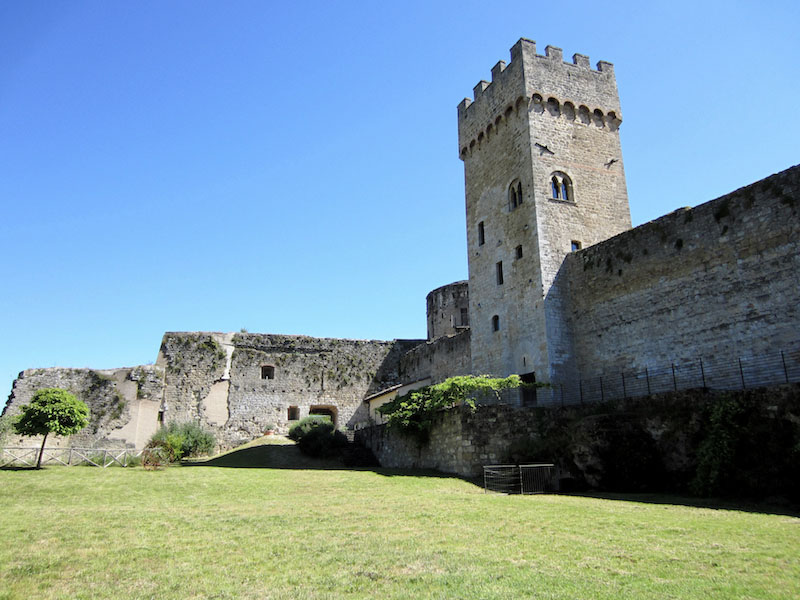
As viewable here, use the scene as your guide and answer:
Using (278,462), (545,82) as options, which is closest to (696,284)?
(545,82)

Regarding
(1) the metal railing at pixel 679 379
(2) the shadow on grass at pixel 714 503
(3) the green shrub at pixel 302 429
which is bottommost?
(2) the shadow on grass at pixel 714 503

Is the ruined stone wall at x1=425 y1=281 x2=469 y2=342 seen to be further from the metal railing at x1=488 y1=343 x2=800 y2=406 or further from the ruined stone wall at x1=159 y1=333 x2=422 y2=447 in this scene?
the metal railing at x1=488 y1=343 x2=800 y2=406

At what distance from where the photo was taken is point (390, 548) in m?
7.79

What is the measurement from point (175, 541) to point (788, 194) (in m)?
15.2

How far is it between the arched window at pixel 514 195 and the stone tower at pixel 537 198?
4cm

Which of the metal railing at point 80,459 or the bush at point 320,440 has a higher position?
the bush at point 320,440

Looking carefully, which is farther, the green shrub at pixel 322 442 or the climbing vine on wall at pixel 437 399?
the green shrub at pixel 322 442

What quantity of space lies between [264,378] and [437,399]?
15150 millimetres

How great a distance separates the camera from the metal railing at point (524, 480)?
14406 mm

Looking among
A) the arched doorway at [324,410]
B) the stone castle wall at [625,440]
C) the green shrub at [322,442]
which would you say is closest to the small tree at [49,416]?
the green shrub at [322,442]

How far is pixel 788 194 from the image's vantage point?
14.0 meters

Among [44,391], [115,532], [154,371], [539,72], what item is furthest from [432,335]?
[115,532]

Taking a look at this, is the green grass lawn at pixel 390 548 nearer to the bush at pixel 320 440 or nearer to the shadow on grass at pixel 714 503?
the shadow on grass at pixel 714 503

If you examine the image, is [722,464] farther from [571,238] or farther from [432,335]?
[432,335]
